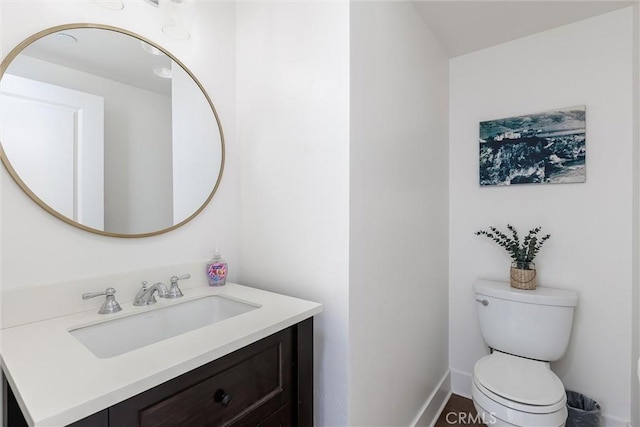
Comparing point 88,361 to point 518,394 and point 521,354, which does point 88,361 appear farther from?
point 521,354

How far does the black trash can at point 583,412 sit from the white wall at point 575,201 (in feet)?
0.20

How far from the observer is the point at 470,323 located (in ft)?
6.67

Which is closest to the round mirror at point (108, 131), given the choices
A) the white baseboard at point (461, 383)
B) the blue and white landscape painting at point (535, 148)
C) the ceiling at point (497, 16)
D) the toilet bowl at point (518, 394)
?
the ceiling at point (497, 16)

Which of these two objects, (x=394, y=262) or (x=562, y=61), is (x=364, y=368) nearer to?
(x=394, y=262)

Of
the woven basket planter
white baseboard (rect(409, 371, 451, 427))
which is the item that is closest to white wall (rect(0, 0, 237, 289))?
white baseboard (rect(409, 371, 451, 427))

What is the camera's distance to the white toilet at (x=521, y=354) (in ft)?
4.17

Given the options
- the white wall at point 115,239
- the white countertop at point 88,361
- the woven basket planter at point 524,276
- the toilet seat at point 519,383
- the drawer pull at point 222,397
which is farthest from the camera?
the woven basket planter at point 524,276

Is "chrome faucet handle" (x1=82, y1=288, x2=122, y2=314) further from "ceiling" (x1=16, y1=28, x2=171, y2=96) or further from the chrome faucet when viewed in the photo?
"ceiling" (x1=16, y1=28, x2=171, y2=96)

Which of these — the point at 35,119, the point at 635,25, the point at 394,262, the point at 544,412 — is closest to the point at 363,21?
the point at 394,262

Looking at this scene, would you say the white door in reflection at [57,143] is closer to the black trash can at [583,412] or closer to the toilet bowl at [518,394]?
the toilet bowl at [518,394]

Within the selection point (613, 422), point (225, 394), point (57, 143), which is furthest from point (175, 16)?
point (613, 422)

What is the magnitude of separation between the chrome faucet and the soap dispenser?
0.23m

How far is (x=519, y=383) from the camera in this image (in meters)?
1.40

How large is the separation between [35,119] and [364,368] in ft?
4.49
